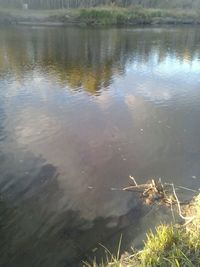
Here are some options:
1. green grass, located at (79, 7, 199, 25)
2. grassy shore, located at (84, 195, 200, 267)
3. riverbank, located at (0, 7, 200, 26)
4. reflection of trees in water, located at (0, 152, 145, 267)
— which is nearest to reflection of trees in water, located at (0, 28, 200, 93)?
riverbank, located at (0, 7, 200, 26)

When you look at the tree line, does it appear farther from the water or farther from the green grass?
the water

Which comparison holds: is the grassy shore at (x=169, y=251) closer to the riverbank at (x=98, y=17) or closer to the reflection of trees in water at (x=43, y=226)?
the reflection of trees in water at (x=43, y=226)

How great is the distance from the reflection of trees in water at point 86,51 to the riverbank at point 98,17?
13.5ft

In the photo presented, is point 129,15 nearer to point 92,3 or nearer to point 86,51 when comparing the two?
Result: point 92,3

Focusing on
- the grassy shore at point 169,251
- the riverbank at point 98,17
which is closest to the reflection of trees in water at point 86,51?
the riverbank at point 98,17

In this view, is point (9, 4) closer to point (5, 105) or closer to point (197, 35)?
point (197, 35)

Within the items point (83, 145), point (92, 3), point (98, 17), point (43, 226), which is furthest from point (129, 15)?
point (43, 226)

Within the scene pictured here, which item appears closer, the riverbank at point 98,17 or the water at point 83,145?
the water at point 83,145

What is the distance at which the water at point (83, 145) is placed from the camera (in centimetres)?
628

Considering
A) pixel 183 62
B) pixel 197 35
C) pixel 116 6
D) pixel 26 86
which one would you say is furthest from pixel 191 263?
pixel 116 6

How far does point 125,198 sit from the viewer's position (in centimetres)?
729

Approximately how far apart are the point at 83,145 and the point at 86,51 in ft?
47.1

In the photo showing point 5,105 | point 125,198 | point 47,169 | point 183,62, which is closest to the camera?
point 125,198

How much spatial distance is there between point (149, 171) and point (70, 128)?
328 cm
